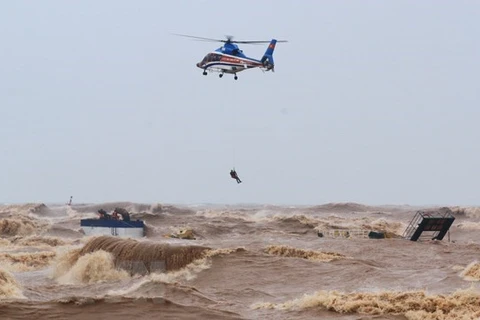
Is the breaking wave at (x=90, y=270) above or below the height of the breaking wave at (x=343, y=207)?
below

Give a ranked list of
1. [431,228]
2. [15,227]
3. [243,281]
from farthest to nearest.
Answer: [15,227] < [431,228] < [243,281]

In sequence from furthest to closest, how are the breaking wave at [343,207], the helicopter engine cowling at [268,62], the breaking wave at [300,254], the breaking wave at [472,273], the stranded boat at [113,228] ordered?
the breaking wave at [343,207] → the stranded boat at [113,228] → the helicopter engine cowling at [268,62] → the breaking wave at [300,254] → the breaking wave at [472,273]

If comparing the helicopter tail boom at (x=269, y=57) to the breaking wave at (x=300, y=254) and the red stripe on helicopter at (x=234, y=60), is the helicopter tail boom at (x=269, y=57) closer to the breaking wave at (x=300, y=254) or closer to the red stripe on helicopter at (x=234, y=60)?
the red stripe on helicopter at (x=234, y=60)

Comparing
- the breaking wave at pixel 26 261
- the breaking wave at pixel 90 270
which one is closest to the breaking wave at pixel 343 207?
the breaking wave at pixel 26 261

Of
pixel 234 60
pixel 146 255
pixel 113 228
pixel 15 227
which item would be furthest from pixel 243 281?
pixel 15 227

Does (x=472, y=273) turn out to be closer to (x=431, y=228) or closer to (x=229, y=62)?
(x=431, y=228)

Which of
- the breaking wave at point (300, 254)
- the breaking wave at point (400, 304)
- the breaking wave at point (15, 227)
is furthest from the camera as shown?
the breaking wave at point (15, 227)

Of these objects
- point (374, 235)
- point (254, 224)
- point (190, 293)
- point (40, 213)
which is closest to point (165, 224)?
point (254, 224)
